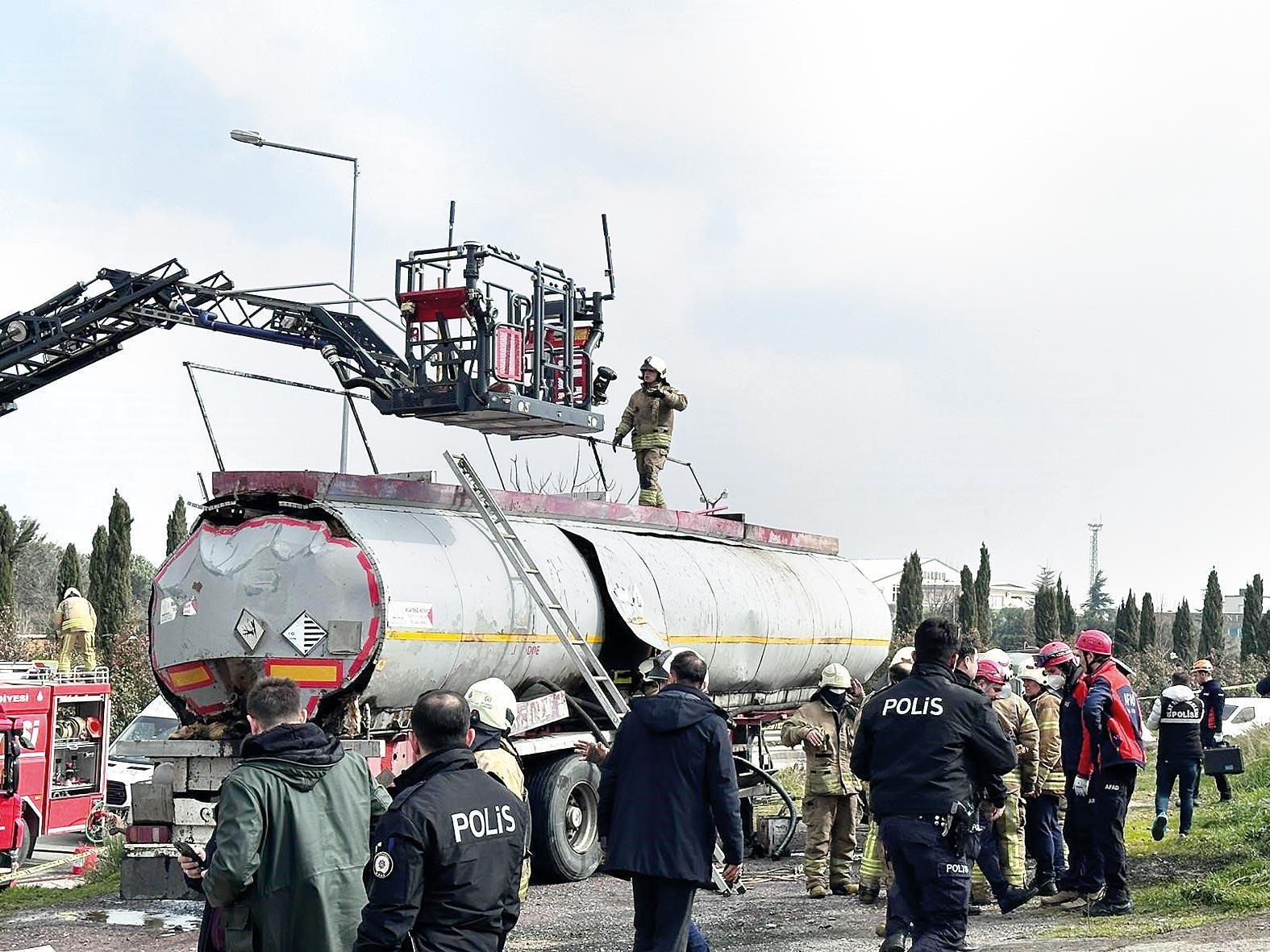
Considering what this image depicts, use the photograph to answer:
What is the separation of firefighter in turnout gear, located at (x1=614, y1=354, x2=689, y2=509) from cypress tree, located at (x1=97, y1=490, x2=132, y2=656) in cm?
2362

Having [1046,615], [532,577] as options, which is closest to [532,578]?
[532,577]

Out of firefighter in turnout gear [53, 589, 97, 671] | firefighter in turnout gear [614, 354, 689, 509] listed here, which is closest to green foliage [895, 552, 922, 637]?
firefighter in turnout gear [53, 589, 97, 671]

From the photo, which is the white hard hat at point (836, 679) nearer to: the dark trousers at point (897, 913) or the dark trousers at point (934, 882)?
the dark trousers at point (897, 913)

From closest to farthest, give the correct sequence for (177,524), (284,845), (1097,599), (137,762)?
(284,845)
(137,762)
(177,524)
(1097,599)

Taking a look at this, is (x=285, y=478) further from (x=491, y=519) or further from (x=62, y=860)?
(x=62, y=860)

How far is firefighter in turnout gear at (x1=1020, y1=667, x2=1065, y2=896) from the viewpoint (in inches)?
477

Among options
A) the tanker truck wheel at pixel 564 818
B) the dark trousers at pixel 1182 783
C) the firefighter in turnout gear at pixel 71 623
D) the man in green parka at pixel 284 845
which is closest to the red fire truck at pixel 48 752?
the firefighter in turnout gear at pixel 71 623

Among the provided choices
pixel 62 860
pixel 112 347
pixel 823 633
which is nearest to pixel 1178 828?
pixel 823 633

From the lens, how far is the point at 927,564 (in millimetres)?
156625

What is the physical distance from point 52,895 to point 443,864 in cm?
913

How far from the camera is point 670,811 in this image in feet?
24.7

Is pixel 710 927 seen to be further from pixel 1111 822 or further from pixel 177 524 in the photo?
pixel 177 524

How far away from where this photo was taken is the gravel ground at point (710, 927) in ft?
31.4

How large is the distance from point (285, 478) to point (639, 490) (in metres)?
5.64
